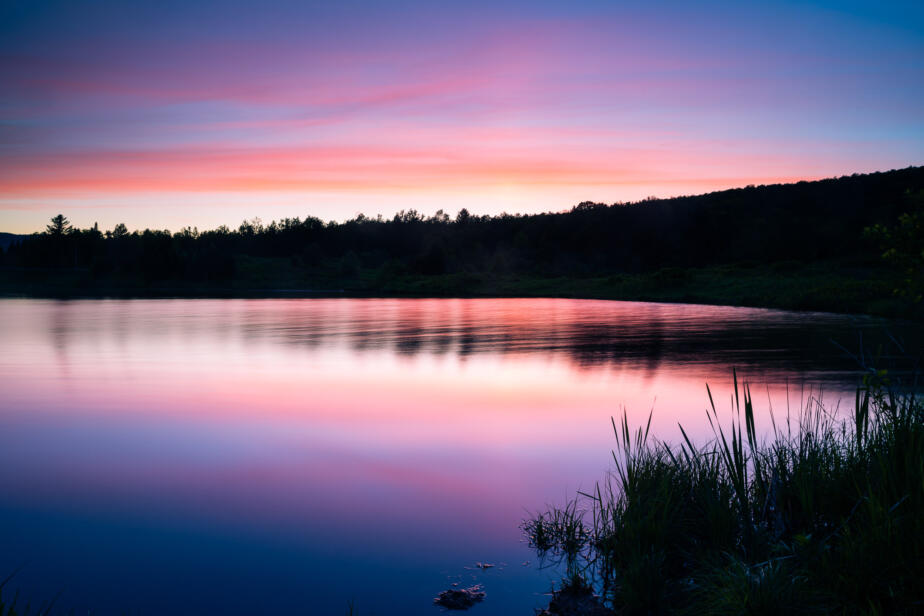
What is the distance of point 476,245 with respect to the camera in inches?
4427

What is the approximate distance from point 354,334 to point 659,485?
2374 cm

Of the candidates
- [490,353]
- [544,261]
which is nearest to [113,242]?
[544,261]

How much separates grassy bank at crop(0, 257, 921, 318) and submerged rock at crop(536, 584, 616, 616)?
5351 mm

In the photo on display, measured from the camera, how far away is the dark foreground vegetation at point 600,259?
56.7m

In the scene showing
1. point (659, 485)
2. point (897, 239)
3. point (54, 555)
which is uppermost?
point (897, 239)

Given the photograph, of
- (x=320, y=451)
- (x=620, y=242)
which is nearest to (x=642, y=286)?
(x=620, y=242)

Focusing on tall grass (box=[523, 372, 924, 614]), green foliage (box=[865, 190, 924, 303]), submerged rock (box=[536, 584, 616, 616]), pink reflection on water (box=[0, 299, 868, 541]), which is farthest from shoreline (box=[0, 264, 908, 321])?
submerged rock (box=[536, 584, 616, 616])

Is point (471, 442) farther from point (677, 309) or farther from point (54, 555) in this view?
point (677, 309)

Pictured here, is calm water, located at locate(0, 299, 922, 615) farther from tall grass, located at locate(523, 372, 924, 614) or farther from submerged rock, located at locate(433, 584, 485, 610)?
tall grass, located at locate(523, 372, 924, 614)

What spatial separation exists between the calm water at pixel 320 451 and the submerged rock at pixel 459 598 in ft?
0.39

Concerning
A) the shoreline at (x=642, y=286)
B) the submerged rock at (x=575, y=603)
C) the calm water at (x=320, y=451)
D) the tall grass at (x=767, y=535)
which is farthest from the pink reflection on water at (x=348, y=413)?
the shoreline at (x=642, y=286)

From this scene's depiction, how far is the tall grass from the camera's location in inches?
161

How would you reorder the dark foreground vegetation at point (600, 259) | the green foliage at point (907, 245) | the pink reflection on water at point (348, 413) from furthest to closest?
the dark foreground vegetation at point (600, 259), the pink reflection on water at point (348, 413), the green foliage at point (907, 245)

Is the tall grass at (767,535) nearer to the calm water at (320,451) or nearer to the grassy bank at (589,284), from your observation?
the calm water at (320,451)
